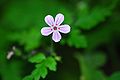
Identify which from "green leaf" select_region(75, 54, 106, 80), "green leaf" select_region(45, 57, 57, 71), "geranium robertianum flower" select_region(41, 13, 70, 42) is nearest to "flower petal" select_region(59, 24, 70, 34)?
"geranium robertianum flower" select_region(41, 13, 70, 42)

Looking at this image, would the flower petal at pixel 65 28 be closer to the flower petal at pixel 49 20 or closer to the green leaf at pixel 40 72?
the flower petal at pixel 49 20

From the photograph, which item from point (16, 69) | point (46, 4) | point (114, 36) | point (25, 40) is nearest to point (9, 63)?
point (16, 69)

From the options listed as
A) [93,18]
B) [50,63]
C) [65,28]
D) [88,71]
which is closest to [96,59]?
[88,71]

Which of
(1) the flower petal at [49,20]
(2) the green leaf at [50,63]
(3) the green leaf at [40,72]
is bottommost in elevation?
(3) the green leaf at [40,72]

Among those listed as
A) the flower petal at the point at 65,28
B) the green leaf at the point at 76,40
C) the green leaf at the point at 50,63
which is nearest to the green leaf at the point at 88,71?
the green leaf at the point at 76,40

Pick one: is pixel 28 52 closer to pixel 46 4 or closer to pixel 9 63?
pixel 9 63
